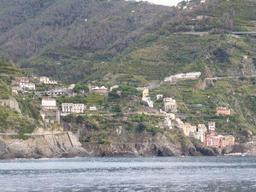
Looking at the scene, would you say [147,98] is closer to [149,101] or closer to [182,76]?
→ [149,101]

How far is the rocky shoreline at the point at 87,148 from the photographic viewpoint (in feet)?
375

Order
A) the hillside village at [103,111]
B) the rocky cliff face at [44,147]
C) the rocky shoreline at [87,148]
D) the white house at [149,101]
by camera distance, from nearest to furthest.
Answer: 1. the rocky cliff face at [44,147]
2. the rocky shoreline at [87,148]
3. the hillside village at [103,111]
4. the white house at [149,101]

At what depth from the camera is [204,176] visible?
79312 mm

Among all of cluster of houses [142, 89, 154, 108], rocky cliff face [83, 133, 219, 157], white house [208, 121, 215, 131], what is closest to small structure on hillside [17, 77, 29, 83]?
cluster of houses [142, 89, 154, 108]

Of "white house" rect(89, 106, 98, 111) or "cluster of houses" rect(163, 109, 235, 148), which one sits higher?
"white house" rect(89, 106, 98, 111)

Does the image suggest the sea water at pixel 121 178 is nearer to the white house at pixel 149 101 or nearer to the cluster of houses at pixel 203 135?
the cluster of houses at pixel 203 135

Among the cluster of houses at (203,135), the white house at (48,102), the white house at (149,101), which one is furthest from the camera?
the white house at (149,101)

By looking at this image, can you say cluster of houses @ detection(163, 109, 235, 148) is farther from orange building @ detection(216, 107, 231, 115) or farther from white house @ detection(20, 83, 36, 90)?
white house @ detection(20, 83, 36, 90)

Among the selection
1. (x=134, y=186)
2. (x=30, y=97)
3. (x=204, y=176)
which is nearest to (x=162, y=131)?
(x=30, y=97)

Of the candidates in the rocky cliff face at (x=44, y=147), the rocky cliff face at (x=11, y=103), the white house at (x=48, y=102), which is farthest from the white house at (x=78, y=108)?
the rocky cliff face at (x=11, y=103)

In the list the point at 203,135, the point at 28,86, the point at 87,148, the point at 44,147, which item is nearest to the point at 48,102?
the point at 28,86

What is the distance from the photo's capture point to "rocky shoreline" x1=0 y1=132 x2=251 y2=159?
375 ft

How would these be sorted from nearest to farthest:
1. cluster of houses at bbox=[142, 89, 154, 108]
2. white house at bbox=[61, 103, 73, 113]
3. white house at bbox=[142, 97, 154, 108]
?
white house at bbox=[61, 103, 73, 113] → white house at bbox=[142, 97, 154, 108] → cluster of houses at bbox=[142, 89, 154, 108]

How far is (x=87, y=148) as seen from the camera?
129 metres
